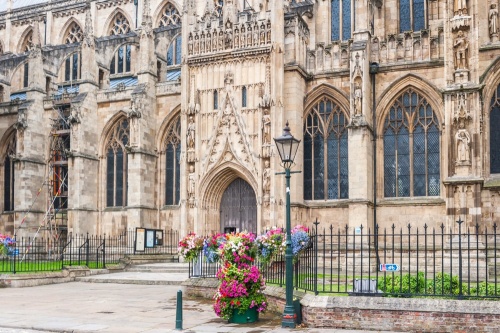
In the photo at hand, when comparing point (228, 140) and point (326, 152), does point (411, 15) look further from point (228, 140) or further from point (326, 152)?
point (228, 140)

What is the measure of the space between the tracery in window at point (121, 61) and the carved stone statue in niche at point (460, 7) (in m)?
23.0

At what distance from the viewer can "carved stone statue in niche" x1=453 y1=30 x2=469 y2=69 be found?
24672mm

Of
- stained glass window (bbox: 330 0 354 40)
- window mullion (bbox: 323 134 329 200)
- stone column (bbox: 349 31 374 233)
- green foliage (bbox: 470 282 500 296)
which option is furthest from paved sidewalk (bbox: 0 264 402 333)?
stained glass window (bbox: 330 0 354 40)

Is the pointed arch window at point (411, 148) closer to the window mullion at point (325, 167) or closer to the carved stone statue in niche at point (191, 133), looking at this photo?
the window mullion at point (325, 167)

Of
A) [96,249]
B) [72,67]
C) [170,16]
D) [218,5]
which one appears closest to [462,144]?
[96,249]

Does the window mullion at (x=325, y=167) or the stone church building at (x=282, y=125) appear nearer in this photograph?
the stone church building at (x=282, y=125)

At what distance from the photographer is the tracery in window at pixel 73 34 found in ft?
158

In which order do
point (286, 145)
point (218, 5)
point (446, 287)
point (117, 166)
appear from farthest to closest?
point (218, 5)
point (117, 166)
point (286, 145)
point (446, 287)

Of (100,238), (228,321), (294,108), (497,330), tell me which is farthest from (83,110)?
(497,330)

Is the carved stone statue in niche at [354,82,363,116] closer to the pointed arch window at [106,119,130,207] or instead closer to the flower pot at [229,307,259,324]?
the pointed arch window at [106,119,130,207]

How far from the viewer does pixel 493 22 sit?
26.4 metres

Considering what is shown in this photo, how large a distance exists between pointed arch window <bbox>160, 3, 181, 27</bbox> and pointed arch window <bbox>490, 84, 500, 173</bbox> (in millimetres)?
24491

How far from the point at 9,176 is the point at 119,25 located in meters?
14.0

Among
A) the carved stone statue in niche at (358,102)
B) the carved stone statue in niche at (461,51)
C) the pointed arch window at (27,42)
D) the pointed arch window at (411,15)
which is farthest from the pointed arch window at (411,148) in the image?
the pointed arch window at (27,42)
